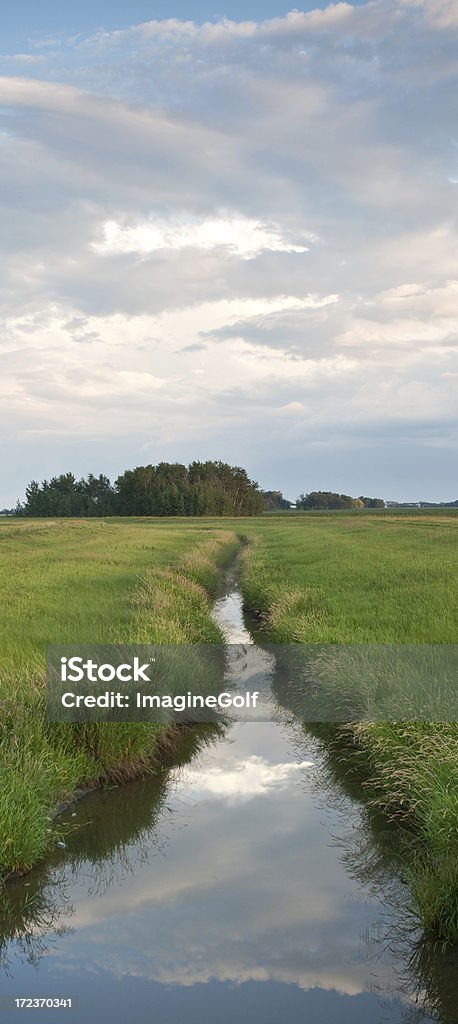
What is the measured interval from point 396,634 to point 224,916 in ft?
27.1

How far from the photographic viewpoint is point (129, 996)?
5781 millimetres

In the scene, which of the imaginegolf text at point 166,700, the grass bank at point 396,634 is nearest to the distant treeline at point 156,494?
the grass bank at point 396,634

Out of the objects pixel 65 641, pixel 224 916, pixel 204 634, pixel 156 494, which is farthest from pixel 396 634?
pixel 156 494

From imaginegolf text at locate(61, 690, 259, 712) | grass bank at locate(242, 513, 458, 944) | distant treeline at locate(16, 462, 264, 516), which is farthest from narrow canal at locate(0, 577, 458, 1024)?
distant treeline at locate(16, 462, 264, 516)

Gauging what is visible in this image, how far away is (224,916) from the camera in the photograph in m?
6.87

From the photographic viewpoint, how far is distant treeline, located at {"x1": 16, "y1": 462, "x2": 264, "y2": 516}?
138250 mm

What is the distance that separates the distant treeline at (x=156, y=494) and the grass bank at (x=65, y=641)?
10708 centimetres

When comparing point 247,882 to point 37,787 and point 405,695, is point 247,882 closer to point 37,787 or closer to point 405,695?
point 37,787

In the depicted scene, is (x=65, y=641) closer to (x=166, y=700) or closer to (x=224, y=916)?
(x=166, y=700)

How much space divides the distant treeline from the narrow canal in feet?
417

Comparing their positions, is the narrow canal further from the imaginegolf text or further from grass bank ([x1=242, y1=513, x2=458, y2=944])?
the imaginegolf text

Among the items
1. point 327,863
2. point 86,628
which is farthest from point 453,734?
point 86,628

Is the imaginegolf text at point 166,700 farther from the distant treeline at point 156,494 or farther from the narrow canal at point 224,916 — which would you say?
the distant treeline at point 156,494

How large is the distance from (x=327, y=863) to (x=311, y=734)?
4.09m
